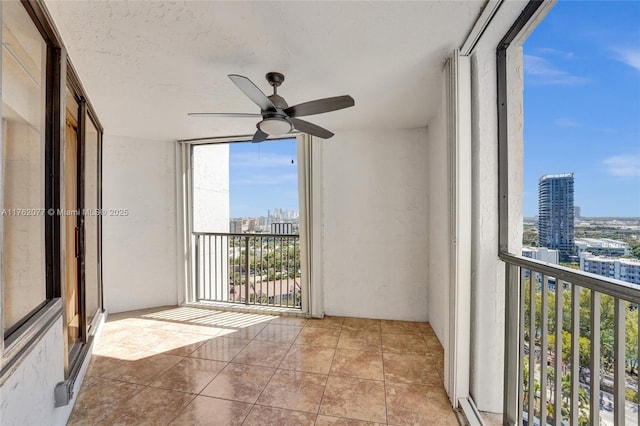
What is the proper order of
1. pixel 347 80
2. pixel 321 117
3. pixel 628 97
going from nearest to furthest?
pixel 628 97 < pixel 347 80 < pixel 321 117

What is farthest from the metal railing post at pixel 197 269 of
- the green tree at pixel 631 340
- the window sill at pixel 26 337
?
the green tree at pixel 631 340

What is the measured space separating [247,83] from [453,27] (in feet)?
4.10

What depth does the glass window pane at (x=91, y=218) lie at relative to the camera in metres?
2.74

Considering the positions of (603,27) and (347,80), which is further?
(347,80)

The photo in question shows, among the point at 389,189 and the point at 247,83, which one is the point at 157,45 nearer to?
the point at 247,83

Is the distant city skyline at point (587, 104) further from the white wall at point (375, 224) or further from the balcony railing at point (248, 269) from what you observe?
the balcony railing at point (248, 269)

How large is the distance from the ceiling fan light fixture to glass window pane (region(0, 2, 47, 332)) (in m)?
1.27

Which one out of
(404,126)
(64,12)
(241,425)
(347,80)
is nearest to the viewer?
(64,12)

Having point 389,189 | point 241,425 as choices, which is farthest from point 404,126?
point 241,425

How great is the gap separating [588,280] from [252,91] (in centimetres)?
187

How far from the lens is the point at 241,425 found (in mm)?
1677

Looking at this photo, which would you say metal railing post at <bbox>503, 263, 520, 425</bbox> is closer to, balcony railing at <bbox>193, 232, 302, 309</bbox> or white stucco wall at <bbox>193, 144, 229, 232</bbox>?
balcony railing at <bbox>193, 232, 302, 309</bbox>

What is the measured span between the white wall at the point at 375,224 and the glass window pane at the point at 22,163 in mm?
2570

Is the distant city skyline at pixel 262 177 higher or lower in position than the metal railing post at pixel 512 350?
higher
